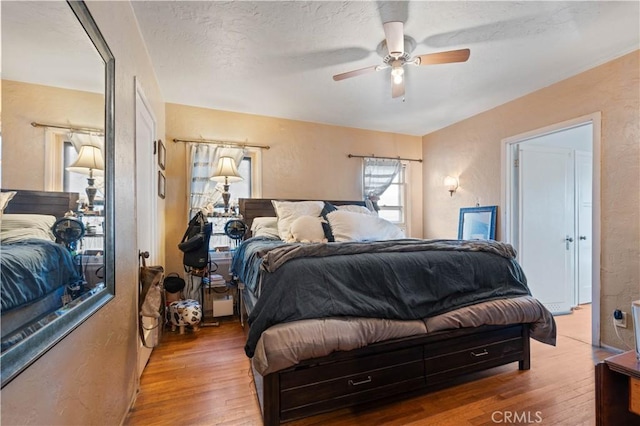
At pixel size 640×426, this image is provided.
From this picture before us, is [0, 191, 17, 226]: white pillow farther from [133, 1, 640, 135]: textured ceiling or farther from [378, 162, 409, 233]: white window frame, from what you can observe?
[378, 162, 409, 233]: white window frame

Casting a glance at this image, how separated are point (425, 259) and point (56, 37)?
2.03 meters

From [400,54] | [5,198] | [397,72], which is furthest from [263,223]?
[5,198]

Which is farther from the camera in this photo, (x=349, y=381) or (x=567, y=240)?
(x=567, y=240)

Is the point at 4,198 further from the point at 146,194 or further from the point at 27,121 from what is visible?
the point at 146,194

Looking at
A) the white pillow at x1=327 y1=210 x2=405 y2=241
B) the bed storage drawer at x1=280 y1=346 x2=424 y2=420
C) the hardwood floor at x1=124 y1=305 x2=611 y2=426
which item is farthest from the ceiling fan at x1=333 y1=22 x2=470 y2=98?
the hardwood floor at x1=124 y1=305 x2=611 y2=426

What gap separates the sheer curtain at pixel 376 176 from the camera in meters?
4.54

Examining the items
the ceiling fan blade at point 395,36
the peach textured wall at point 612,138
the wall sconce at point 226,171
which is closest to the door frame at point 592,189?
the peach textured wall at point 612,138

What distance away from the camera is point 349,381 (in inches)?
65.8

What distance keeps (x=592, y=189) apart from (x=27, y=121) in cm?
382

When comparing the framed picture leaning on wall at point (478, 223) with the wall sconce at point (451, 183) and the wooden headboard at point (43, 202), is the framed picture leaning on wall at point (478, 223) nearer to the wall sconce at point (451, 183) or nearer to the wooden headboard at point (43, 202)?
the wall sconce at point (451, 183)

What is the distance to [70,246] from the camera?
1002mm

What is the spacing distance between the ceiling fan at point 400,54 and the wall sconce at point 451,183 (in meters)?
2.13

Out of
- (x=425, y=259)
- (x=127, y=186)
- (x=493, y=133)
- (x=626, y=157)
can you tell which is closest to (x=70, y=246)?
(x=127, y=186)

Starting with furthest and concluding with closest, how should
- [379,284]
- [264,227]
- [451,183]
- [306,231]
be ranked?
1. [451,183]
2. [264,227]
3. [306,231]
4. [379,284]
